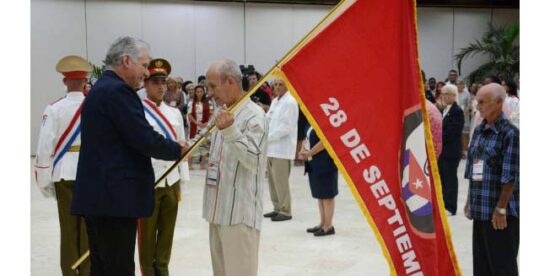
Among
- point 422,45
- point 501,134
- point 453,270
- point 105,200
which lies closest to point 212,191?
point 105,200

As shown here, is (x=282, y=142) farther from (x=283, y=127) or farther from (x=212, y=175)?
(x=212, y=175)

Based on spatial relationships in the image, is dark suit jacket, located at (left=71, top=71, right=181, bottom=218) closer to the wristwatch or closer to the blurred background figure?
Answer: the wristwatch

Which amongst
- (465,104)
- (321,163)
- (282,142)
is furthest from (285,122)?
(465,104)

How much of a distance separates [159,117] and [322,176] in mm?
2288

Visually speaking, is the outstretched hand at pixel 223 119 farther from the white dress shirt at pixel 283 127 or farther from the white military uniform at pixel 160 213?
the white dress shirt at pixel 283 127

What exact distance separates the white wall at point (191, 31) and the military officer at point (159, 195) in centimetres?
1073

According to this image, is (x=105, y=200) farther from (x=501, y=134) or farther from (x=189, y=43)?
(x=189, y=43)

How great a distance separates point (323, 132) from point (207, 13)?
13.6 metres

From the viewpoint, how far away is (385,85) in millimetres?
2822

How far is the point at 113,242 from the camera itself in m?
3.00

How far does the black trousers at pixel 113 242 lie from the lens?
2.99m

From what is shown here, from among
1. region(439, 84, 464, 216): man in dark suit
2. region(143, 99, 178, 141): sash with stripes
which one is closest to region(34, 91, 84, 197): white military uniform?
region(143, 99, 178, 141): sash with stripes

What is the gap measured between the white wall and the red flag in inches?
499

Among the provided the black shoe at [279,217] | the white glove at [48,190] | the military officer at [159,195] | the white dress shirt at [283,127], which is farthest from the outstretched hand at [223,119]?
the black shoe at [279,217]
